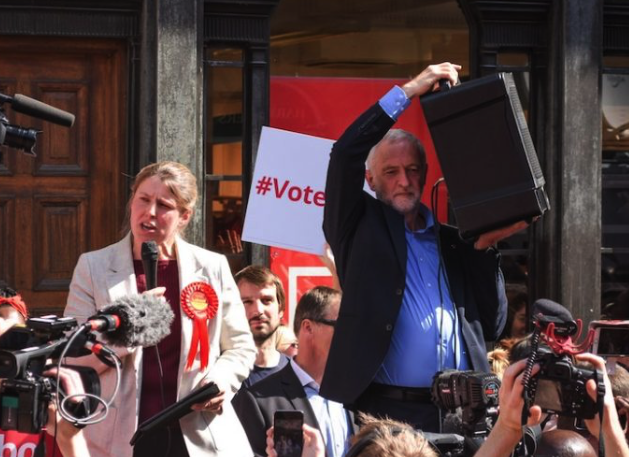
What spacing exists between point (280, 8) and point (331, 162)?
152 inches

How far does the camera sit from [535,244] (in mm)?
8953

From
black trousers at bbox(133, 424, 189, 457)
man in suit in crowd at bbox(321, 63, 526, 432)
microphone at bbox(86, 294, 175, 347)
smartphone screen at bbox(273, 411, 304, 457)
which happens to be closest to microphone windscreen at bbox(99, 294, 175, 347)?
microphone at bbox(86, 294, 175, 347)

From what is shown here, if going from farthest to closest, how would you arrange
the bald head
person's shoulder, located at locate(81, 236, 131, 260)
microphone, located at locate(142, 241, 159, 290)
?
person's shoulder, located at locate(81, 236, 131, 260) → microphone, located at locate(142, 241, 159, 290) → the bald head

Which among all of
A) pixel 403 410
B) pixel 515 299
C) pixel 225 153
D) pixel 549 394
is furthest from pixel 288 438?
pixel 515 299

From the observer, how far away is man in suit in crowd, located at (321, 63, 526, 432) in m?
5.31

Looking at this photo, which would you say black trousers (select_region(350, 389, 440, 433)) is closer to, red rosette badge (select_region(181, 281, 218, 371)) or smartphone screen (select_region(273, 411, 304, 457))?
red rosette badge (select_region(181, 281, 218, 371))

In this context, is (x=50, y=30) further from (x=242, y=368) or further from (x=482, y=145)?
(x=482, y=145)

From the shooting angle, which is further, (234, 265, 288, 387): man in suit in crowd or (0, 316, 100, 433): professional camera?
(234, 265, 288, 387): man in suit in crowd

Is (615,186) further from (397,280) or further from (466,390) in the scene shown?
(466,390)

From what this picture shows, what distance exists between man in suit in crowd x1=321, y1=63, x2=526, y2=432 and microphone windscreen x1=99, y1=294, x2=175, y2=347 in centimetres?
103

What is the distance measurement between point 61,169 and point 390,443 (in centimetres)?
517

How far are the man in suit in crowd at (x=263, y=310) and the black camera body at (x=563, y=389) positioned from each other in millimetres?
2534

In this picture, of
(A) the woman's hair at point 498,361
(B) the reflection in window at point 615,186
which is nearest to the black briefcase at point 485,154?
(A) the woman's hair at point 498,361

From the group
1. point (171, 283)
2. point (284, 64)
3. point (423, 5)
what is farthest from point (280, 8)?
point (171, 283)
